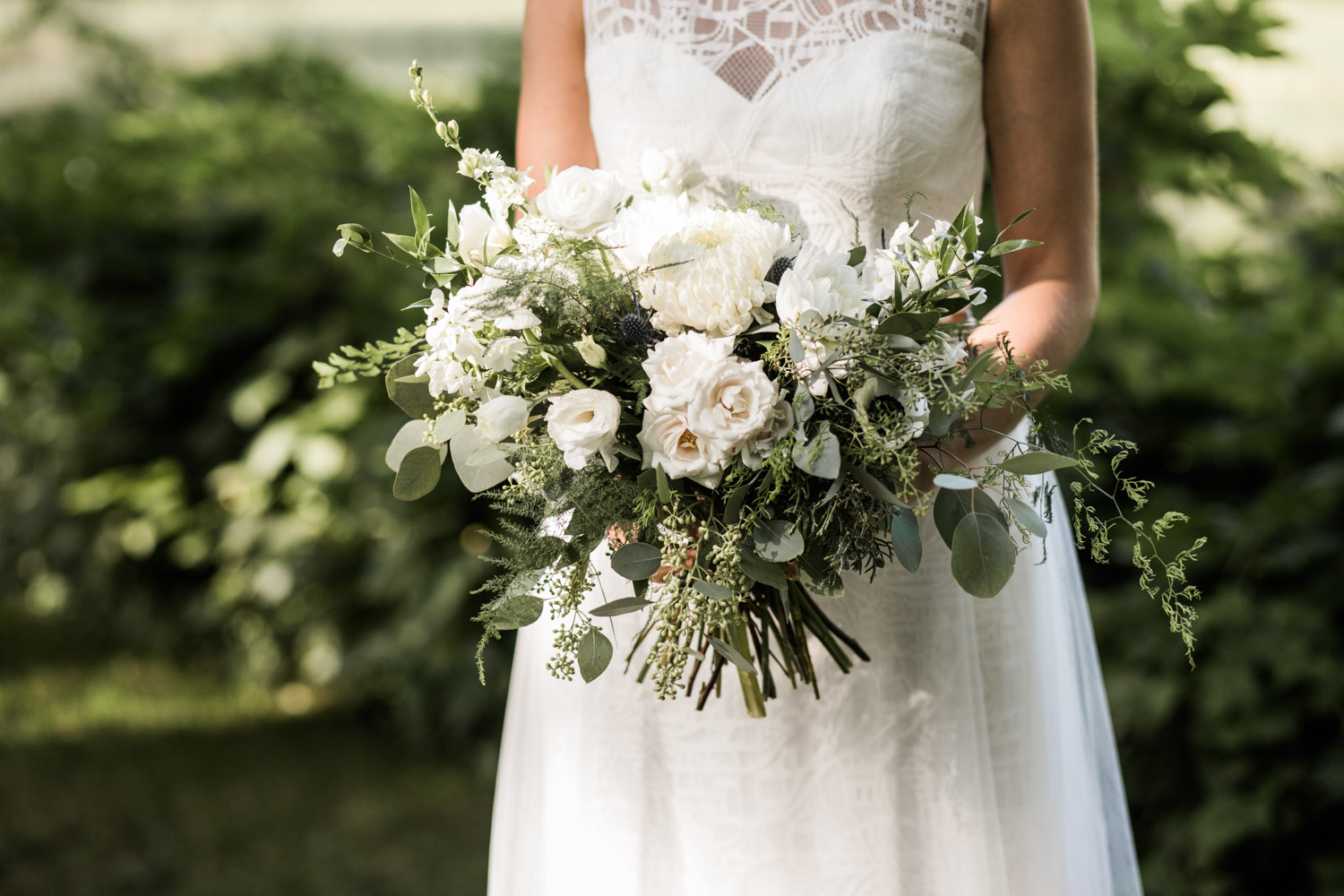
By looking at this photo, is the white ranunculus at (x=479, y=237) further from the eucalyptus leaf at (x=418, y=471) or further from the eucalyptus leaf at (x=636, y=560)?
the eucalyptus leaf at (x=636, y=560)

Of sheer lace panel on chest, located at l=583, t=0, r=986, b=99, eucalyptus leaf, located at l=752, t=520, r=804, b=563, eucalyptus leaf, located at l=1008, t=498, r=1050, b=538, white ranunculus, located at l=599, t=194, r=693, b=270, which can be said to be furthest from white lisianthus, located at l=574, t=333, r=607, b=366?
sheer lace panel on chest, located at l=583, t=0, r=986, b=99

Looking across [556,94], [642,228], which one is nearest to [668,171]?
[642,228]

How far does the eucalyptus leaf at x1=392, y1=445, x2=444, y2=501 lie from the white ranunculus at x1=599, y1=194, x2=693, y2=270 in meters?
0.36

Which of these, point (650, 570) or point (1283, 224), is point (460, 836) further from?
point (1283, 224)

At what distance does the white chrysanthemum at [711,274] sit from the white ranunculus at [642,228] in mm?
23

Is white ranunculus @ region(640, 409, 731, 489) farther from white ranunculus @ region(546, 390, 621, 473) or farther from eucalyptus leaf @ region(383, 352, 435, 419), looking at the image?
eucalyptus leaf @ region(383, 352, 435, 419)

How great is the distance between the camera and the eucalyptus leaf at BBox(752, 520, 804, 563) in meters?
1.30

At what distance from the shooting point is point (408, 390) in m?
1.52

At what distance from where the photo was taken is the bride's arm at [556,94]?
1942 mm

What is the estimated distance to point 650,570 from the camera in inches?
53.4

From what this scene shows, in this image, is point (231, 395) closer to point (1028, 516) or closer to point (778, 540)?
point (778, 540)

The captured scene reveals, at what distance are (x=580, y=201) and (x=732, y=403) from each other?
1.04 ft

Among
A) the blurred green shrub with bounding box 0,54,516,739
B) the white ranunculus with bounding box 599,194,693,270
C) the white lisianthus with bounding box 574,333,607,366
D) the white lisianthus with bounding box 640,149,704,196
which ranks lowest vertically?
the white lisianthus with bounding box 574,333,607,366

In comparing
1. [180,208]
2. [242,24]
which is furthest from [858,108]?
[242,24]
